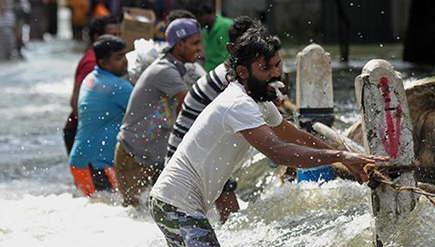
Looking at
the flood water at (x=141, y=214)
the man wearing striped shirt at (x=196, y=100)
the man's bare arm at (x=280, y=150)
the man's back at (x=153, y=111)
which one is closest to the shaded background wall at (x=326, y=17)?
the flood water at (x=141, y=214)

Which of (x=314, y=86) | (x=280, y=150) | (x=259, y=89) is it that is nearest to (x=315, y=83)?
(x=314, y=86)

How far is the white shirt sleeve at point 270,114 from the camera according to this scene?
5918 mm

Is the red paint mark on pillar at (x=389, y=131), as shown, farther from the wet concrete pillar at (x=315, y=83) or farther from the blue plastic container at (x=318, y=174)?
the wet concrete pillar at (x=315, y=83)

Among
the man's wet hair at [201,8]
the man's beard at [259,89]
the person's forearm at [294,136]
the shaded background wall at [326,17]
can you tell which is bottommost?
the shaded background wall at [326,17]

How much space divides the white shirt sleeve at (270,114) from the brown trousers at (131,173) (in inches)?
109

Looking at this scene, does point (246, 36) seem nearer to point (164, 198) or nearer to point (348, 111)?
point (164, 198)

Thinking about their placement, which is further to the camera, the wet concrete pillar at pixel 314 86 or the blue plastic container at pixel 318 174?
the wet concrete pillar at pixel 314 86

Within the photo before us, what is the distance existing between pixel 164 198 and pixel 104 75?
3.70m

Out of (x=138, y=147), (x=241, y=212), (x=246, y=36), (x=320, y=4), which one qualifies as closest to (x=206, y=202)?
(x=246, y=36)

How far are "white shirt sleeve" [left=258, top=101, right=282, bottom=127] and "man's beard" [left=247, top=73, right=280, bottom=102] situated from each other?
0.45 feet

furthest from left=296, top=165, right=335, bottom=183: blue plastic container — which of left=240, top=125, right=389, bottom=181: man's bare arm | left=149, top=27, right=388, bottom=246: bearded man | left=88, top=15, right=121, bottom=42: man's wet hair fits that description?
left=88, top=15, right=121, bottom=42: man's wet hair

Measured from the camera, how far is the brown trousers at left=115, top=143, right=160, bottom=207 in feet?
28.6

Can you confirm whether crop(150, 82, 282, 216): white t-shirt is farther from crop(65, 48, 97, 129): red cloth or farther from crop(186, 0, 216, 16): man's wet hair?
crop(186, 0, 216, 16): man's wet hair

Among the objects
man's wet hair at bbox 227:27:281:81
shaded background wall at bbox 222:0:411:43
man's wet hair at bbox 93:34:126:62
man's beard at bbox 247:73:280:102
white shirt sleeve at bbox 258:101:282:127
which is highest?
man's wet hair at bbox 227:27:281:81
